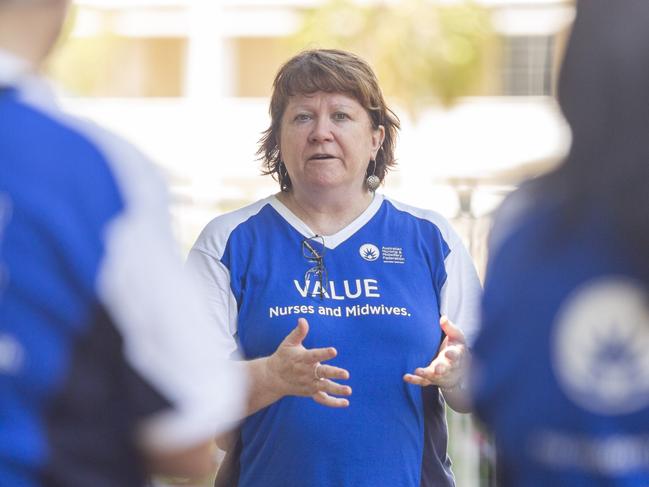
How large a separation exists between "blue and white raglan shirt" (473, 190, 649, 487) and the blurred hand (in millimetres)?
1246

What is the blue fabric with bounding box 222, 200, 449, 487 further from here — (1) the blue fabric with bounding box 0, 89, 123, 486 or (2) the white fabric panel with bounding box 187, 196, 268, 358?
(1) the blue fabric with bounding box 0, 89, 123, 486

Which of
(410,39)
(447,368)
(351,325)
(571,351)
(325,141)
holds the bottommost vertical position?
(447,368)

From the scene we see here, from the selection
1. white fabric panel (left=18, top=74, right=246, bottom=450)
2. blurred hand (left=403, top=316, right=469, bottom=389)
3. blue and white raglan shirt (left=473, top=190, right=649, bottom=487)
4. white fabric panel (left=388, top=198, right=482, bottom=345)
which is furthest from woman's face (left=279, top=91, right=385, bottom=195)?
white fabric panel (left=18, top=74, right=246, bottom=450)

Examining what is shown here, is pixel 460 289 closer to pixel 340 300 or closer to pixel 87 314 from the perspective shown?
pixel 340 300

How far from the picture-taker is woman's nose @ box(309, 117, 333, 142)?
342cm

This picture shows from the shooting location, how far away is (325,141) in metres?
3.42

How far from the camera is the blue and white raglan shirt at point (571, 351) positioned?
1750 mm

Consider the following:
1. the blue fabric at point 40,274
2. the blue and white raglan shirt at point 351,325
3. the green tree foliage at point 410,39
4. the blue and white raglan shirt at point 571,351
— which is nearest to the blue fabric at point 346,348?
the blue and white raglan shirt at point 351,325

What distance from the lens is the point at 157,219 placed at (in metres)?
1.65

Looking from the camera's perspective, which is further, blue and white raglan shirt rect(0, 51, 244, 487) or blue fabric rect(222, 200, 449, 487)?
blue fabric rect(222, 200, 449, 487)

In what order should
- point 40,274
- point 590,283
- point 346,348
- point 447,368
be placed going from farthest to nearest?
point 346,348 < point 447,368 < point 590,283 < point 40,274

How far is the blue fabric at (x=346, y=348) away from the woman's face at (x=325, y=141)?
0.22 meters

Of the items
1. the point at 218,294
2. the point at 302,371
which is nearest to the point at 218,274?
the point at 218,294

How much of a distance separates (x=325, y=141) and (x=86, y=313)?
6.18ft
